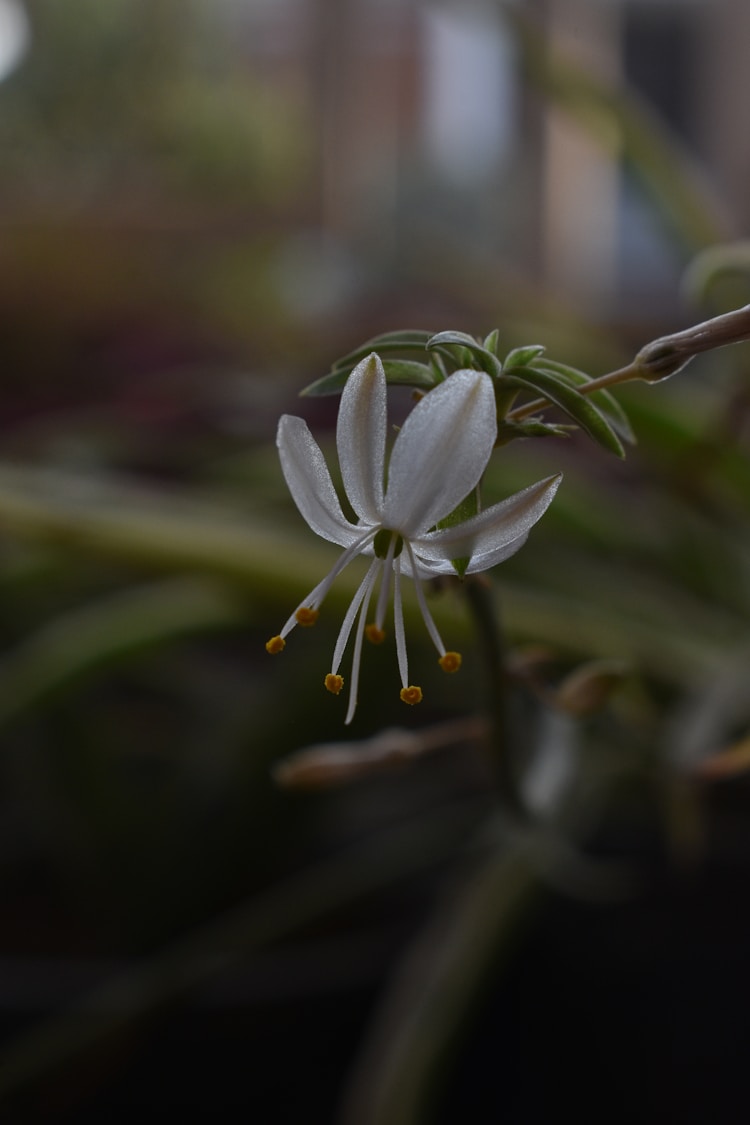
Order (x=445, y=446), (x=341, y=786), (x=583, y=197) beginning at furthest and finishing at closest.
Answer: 1. (x=583, y=197)
2. (x=341, y=786)
3. (x=445, y=446)

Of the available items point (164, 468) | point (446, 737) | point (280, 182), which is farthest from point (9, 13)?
point (280, 182)

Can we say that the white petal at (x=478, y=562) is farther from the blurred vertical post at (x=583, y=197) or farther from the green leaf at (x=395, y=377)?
the blurred vertical post at (x=583, y=197)

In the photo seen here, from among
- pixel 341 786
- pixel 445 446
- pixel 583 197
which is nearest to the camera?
pixel 445 446

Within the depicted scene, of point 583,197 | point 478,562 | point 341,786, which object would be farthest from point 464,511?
point 583,197

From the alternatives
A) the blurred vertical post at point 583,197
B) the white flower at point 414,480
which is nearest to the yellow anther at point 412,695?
the white flower at point 414,480

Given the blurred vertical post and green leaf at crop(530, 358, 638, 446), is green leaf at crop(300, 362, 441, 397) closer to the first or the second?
green leaf at crop(530, 358, 638, 446)

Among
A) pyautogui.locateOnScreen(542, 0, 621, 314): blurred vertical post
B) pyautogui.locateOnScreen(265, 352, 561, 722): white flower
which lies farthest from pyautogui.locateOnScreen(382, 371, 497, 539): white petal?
pyautogui.locateOnScreen(542, 0, 621, 314): blurred vertical post

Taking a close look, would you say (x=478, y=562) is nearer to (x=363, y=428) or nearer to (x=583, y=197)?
(x=363, y=428)

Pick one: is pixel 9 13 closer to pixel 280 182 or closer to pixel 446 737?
pixel 446 737
